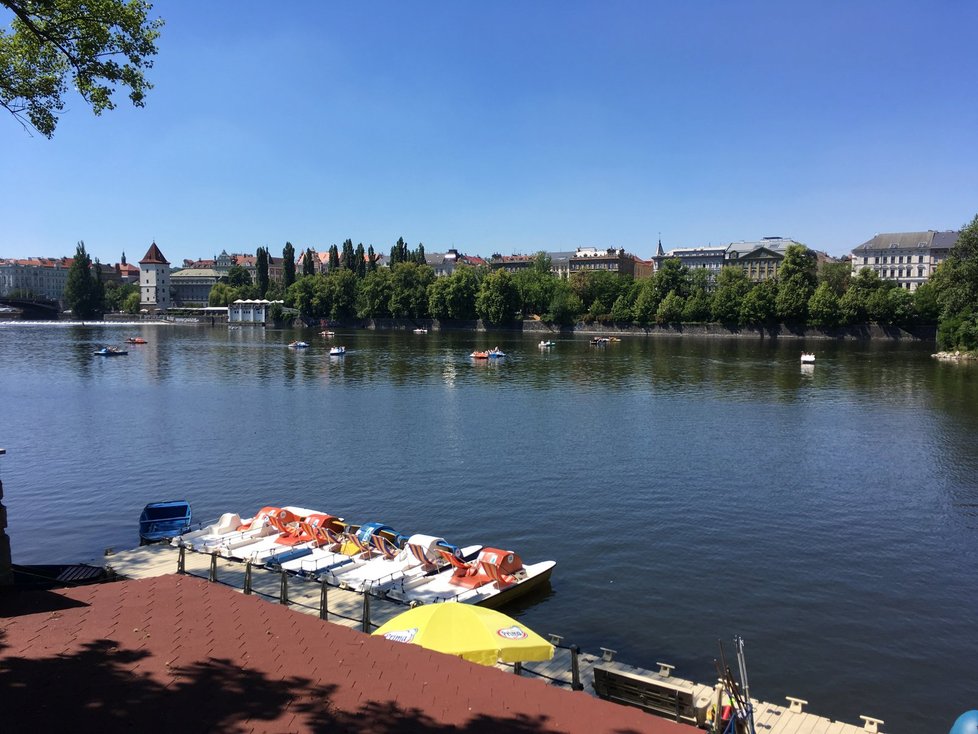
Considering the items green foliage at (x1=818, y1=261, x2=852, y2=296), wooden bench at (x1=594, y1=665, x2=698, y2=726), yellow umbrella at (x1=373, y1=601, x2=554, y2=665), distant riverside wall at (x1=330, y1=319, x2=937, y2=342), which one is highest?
green foliage at (x1=818, y1=261, x2=852, y2=296)

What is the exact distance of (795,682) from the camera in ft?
52.6

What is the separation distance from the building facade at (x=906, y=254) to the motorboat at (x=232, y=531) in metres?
173

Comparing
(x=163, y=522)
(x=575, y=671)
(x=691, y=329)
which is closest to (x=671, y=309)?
(x=691, y=329)

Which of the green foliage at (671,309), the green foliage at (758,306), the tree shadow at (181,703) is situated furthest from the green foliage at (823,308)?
the tree shadow at (181,703)

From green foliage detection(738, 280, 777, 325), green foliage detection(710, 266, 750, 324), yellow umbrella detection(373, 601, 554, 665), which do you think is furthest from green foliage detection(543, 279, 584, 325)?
yellow umbrella detection(373, 601, 554, 665)

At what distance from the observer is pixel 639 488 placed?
1254 inches

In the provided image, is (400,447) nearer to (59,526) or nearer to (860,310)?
(59,526)

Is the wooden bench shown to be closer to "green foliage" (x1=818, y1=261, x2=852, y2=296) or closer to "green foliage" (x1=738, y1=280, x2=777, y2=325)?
"green foliage" (x1=738, y1=280, x2=777, y2=325)

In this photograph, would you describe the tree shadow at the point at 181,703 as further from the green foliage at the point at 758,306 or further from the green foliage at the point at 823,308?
the green foliage at the point at 758,306

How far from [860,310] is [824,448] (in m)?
106

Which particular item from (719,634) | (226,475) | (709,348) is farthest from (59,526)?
(709,348)

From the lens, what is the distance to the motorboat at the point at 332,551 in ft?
68.1

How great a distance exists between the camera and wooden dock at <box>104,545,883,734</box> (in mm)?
13156

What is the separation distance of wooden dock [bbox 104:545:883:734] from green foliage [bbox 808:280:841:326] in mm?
131359
